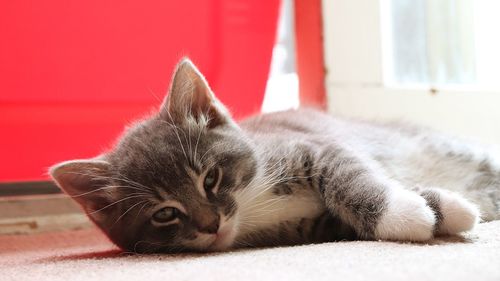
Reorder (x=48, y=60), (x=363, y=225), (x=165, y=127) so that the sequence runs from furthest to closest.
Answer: (x=48, y=60)
(x=165, y=127)
(x=363, y=225)

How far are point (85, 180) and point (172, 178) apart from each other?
0.26 m

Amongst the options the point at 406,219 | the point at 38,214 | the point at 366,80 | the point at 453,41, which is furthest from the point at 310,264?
the point at 453,41

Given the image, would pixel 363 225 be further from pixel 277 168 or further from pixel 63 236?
pixel 63 236

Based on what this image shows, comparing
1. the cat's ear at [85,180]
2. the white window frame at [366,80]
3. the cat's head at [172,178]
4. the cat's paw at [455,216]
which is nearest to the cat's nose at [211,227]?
the cat's head at [172,178]

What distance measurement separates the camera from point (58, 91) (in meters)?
2.03

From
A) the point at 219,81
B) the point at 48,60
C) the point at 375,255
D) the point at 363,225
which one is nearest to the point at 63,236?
the point at 48,60

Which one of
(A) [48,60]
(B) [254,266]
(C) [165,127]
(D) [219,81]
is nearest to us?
(B) [254,266]

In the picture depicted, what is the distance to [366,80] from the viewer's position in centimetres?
239

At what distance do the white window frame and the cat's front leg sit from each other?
856 millimetres

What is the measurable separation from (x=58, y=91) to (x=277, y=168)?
944mm

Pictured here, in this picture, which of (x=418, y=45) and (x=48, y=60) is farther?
(x=418, y=45)

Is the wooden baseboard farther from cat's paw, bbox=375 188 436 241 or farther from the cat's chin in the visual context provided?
cat's paw, bbox=375 188 436 241

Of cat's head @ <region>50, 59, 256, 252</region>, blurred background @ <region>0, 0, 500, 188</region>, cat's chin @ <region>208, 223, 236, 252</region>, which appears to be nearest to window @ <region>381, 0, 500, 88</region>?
blurred background @ <region>0, 0, 500, 188</region>

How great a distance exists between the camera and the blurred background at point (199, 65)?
1.99 meters
